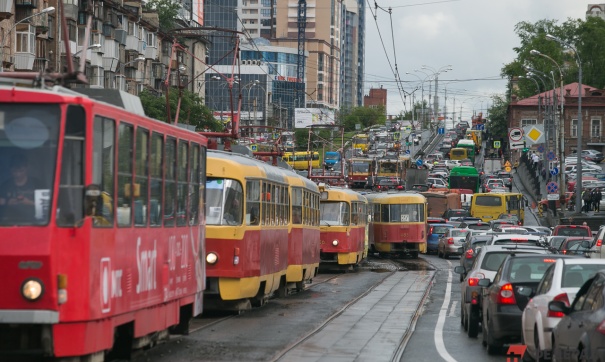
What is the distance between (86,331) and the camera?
1150 centimetres

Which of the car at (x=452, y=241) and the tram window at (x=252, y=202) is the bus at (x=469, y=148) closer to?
the car at (x=452, y=241)

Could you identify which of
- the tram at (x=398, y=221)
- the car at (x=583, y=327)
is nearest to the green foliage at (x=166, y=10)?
the tram at (x=398, y=221)

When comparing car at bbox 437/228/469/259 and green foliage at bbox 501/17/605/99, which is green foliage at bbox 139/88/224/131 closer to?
car at bbox 437/228/469/259

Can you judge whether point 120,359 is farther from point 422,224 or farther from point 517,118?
point 517,118

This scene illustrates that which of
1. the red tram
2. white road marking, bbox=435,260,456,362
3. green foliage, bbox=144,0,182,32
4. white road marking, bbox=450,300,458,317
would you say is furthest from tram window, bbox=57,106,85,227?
green foliage, bbox=144,0,182,32

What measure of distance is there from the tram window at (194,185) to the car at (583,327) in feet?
16.0

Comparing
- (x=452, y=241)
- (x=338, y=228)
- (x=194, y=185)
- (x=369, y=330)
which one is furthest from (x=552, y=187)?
(x=194, y=185)

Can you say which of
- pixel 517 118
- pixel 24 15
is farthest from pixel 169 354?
pixel 517 118

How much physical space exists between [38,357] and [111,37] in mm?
72176

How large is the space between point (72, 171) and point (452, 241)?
4519 cm

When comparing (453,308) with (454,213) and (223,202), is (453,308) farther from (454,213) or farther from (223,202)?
(454,213)

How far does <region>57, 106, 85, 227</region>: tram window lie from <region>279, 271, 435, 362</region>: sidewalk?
5.29 m

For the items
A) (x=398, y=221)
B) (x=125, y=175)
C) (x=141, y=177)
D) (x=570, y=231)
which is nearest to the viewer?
(x=125, y=175)

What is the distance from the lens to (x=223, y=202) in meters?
21.6
